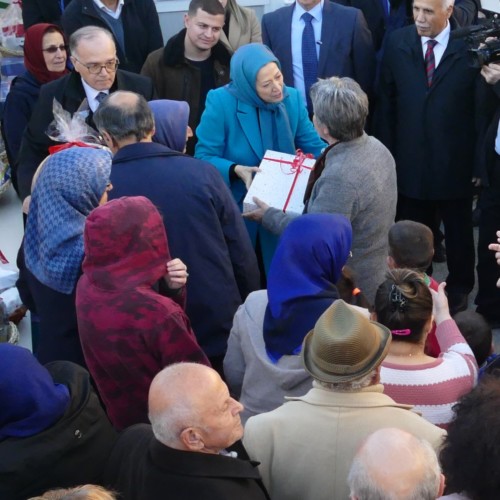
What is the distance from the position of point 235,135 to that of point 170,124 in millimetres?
613

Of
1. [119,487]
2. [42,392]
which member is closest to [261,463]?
[119,487]

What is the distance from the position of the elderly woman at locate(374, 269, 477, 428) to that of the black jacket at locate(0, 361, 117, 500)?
36.8 inches

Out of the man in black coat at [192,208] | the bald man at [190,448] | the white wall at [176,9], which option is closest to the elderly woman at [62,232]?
the man in black coat at [192,208]

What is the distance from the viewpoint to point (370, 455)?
1.91 metres

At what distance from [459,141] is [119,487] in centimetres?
360

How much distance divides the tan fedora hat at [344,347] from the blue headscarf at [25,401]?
755 millimetres

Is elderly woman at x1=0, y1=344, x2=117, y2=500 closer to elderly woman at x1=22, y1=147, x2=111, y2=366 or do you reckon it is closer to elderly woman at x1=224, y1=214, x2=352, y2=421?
elderly woman at x1=224, y1=214, x2=352, y2=421

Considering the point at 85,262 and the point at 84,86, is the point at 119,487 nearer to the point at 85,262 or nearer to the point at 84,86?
the point at 85,262

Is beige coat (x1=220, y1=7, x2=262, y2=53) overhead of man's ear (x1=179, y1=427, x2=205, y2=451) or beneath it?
overhead

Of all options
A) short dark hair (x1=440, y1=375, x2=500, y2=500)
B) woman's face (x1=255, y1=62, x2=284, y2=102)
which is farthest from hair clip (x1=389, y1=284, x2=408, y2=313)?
woman's face (x1=255, y1=62, x2=284, y2=102)

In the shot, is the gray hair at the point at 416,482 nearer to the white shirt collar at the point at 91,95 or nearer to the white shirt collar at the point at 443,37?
the white shirt collar at the point at 91,95

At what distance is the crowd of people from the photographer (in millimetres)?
2184

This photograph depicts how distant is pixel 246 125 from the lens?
4.38 m

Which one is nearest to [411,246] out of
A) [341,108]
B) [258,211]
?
[341,108]
